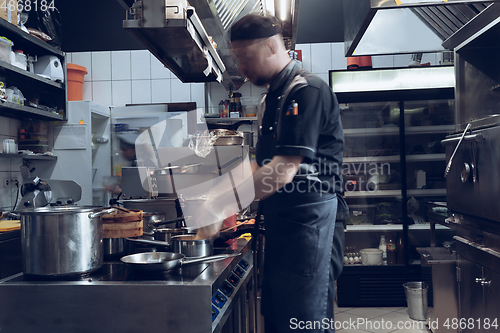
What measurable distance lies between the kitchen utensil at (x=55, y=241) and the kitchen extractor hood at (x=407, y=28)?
1652 millimetres

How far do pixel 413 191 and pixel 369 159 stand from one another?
554mm

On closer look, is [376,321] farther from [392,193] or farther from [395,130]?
[395,130]

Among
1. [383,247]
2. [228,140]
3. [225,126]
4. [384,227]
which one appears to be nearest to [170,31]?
[228,140]

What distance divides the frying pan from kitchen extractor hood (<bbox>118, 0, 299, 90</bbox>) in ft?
3.15

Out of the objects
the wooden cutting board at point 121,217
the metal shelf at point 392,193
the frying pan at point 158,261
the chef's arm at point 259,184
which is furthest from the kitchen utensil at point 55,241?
the metal shelf at point 392,193

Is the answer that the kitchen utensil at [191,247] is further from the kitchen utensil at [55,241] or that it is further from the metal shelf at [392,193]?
the metal shelf at [392,193]

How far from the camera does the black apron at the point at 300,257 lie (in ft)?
4.40

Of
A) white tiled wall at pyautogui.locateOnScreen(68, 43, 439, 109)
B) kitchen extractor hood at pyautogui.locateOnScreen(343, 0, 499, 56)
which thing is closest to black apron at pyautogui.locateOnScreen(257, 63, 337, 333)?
kitchen extractor hood at pyautogui.locateOnScreen(343, 0, 499, 56)

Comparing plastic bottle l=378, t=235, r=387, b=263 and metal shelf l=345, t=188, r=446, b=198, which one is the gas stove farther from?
plastic bottle l=378, t=235, r=387, b=263

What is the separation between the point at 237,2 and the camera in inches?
94.0

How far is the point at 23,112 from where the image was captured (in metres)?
3.80

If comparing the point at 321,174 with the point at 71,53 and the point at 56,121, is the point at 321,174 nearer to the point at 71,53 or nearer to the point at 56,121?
the point at 56,121

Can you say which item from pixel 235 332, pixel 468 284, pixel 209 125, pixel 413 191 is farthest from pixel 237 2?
pixel 413 191

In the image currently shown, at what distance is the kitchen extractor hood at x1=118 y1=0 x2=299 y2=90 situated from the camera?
5.54 ft
